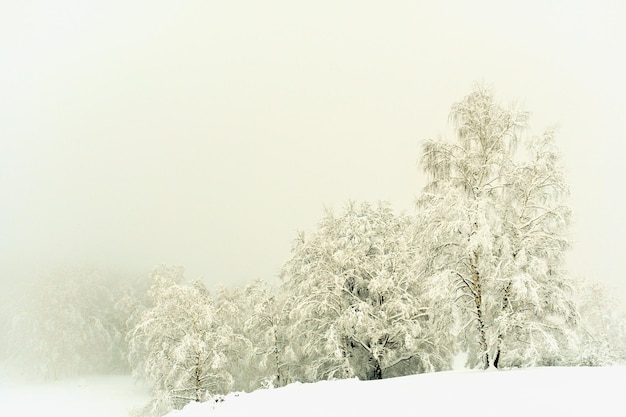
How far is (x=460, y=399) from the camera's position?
8.84m

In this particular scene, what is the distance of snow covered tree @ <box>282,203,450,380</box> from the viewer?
72.8 feet

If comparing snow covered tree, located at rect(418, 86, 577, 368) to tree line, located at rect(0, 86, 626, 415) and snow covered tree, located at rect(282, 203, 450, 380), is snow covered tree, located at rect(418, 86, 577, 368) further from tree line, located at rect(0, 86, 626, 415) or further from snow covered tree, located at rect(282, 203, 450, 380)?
snow covered tree, located at rect(282, 203, 450, 380)

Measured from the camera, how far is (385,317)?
2238 centimetres

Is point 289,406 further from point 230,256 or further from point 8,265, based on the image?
point 230,256

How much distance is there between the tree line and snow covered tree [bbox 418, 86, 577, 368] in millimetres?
57

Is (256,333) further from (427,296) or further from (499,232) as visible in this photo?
(499,232)

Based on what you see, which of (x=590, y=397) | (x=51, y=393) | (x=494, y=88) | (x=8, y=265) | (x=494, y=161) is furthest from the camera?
(x=8, y=265)

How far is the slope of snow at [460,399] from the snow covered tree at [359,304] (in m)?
10.2

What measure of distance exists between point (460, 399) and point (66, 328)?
53934 mm

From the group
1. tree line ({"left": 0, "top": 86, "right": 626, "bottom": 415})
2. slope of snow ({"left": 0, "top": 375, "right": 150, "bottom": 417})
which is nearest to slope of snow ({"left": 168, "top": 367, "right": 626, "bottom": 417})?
tree line ({"left": 0, "top": 86, "right": 626, "bottom": 415})

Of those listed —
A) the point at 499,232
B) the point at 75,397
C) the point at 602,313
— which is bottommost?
the point at 75,397

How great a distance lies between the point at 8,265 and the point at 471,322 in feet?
275

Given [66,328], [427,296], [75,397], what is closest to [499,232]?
[427,296]

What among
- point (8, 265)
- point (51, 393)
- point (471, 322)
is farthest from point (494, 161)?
point (8, 265)
